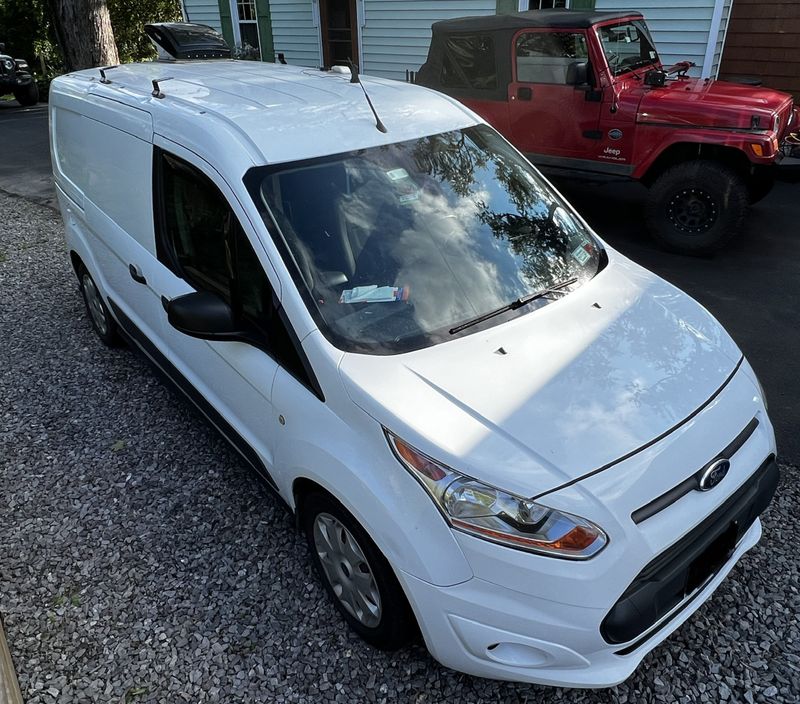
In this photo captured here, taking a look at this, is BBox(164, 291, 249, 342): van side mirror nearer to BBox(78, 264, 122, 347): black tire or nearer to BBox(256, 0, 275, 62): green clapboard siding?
BBox(78, 264, 122, 347): black tire

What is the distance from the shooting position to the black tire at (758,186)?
18.7 ft

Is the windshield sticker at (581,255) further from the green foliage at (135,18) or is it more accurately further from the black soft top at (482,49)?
the green foliage at (135,18)

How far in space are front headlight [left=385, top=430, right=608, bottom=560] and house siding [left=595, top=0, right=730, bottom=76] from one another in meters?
8.82

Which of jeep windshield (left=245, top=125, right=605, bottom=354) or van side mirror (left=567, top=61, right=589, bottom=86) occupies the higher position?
van side mirror (left=567, top=61, right=589, bottom=86)

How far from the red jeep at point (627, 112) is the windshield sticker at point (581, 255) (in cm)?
332

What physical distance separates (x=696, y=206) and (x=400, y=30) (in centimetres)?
809

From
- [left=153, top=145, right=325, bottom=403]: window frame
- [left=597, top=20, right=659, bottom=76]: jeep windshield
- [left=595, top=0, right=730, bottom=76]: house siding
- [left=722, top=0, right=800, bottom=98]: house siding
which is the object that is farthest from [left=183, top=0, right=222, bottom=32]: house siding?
[left=153, top=145, right=325, bottom=403]: window frame

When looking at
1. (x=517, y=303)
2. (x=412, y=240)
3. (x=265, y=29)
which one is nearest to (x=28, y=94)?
(x=265, y=29)

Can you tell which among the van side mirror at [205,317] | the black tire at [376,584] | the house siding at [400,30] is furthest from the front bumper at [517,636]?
the house siding at [400,30]

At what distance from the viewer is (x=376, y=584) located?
2.20 metres

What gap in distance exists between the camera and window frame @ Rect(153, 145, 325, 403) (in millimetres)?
2301

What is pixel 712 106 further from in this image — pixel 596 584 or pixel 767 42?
pixel 596 584

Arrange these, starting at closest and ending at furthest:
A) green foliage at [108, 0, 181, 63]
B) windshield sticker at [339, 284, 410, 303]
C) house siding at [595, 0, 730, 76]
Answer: windshield sticker at [339, 284, 410, 303] → house siding at [595, 0, 730, 76] → green foliage at [108, 0, 181, 63]

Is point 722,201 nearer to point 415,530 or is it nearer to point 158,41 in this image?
point 415,530
